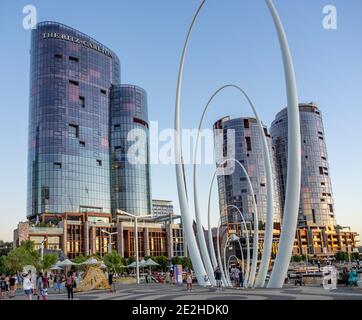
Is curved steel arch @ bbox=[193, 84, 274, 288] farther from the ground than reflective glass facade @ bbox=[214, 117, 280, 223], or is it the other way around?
reflective glass facade @ bbox=[214, 117, 280, 223]

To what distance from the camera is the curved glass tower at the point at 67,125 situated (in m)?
124

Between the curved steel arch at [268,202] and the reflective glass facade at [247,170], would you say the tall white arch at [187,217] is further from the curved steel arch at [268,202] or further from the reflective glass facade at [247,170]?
the reflective glass facade at [247,170]

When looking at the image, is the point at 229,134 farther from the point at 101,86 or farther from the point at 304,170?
the point at 101,86

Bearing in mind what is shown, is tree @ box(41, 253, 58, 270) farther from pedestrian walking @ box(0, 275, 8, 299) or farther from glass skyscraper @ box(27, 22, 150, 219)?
glass skyscraper @ box(27, 22, 150, 219)

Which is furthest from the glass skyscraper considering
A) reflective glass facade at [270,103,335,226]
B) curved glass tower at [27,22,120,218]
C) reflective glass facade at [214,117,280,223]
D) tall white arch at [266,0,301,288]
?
tall white arch at [266,0,301,288]

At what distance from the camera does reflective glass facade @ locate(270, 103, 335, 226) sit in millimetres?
182375

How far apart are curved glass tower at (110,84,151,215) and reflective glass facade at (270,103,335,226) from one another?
69620 millimetres

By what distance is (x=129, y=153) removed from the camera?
145250 millimetres

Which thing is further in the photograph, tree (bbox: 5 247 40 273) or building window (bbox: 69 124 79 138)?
building window (bbox: 69 124 79 138)

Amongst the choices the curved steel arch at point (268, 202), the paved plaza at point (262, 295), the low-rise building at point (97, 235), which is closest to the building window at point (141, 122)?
the low-rise building at point (97, 235)

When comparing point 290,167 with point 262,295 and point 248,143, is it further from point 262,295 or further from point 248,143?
point 248,143
